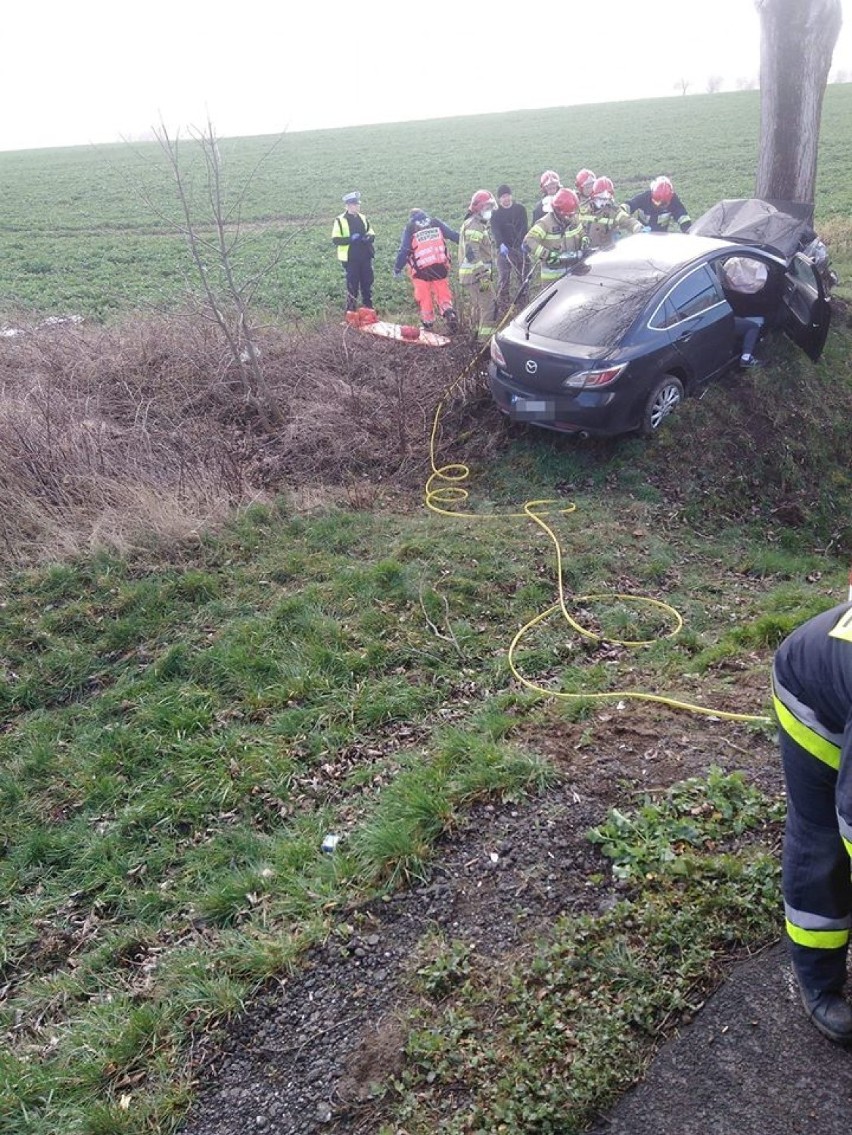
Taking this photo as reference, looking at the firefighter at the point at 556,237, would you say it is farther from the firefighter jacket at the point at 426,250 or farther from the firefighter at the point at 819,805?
the firefighter at the point at 819,805

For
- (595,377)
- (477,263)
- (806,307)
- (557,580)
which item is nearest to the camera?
(557,580)

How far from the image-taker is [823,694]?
261cm

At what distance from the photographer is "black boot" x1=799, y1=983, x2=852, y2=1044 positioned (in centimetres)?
289

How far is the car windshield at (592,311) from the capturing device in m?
8.12

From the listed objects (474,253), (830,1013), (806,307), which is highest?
(474,253)

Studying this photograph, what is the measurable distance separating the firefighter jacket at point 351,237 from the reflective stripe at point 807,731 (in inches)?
450

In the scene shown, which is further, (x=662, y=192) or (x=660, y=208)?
(x=660, y=208)

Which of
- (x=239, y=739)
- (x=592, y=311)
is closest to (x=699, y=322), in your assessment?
(x=592, y=311)

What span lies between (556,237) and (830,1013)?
10634mm

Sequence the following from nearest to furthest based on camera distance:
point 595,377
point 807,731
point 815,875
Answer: point 807,731
point 815,875
point 595,377

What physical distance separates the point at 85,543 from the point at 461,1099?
5.66m

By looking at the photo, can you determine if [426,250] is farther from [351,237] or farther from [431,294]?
[351,237]

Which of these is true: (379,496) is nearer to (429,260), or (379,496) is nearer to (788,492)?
(788,492)

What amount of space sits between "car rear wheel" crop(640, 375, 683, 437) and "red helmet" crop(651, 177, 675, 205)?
5786 millimetres
